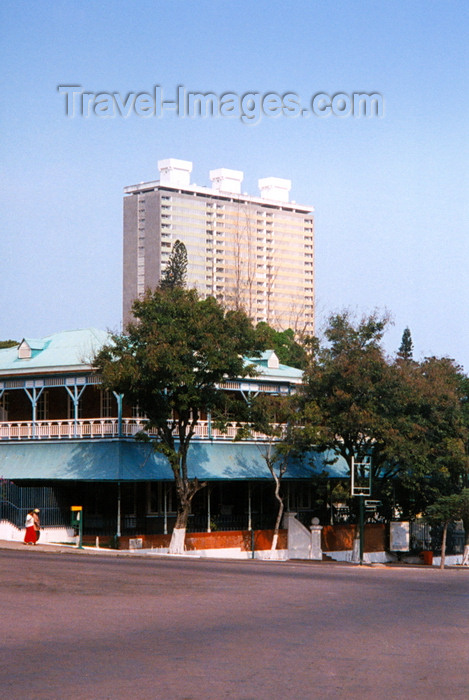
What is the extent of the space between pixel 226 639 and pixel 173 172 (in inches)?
7356

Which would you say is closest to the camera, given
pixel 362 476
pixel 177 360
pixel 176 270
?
pixel 177 360

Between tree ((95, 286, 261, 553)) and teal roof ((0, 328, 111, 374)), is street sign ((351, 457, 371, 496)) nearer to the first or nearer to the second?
tree ((95, 286, 261, 553))

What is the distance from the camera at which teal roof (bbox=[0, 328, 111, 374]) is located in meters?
43.5

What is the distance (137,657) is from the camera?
38.1ft

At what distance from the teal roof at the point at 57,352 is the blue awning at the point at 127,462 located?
3.28 meters

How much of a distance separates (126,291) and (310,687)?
610 ft

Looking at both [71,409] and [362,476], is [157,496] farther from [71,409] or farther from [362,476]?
[362,476]

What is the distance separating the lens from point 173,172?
7712 inches

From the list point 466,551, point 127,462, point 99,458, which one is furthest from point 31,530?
point 466,551

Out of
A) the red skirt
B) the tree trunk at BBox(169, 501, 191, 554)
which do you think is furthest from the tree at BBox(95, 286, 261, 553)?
the red skirt

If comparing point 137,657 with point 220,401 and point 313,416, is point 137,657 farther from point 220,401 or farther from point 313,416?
point 313,416

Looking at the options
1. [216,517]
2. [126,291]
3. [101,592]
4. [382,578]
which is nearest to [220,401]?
[216,517]

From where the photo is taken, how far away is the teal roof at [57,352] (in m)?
43.5

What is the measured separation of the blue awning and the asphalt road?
689 inches
